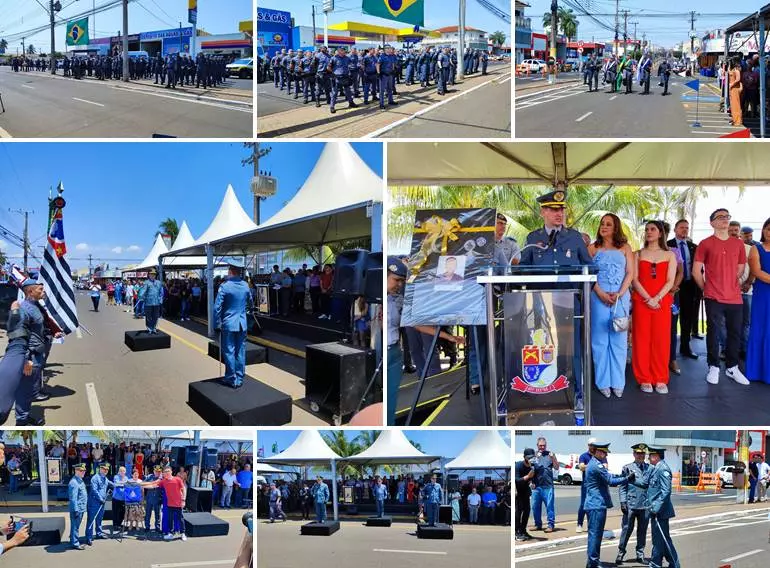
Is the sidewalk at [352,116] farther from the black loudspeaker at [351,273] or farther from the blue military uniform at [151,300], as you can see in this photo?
the blue military uniform at [151,300]

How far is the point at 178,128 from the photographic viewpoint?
3.78 m

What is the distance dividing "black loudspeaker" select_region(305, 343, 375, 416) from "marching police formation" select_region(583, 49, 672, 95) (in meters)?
4.50

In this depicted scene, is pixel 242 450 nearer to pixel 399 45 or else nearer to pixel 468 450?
pixel 468 450

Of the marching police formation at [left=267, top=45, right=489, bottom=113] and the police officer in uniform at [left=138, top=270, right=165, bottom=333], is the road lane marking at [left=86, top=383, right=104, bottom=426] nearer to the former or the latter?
the police officer in uniform at [left=138, top=270, right=165, bottom=333]

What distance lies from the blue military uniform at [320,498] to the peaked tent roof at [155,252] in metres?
2.15

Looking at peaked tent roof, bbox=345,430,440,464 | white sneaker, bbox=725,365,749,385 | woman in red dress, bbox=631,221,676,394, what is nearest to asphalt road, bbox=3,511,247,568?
peaked tent roof, bbox=345,430,440,464

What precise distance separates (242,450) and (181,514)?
73 centimetres

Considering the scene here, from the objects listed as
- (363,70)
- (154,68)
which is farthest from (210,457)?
(363,70)

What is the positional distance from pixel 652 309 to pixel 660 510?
1202 mm

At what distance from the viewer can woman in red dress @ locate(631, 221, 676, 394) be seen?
3508 millimetres

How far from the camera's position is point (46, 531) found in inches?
150

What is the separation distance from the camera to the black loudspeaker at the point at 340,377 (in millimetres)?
3529

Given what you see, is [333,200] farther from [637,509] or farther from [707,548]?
[707,548]

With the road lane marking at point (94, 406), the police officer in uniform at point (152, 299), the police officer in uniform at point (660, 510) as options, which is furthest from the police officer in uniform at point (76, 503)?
the police officer in uniform at point (660, 510)
